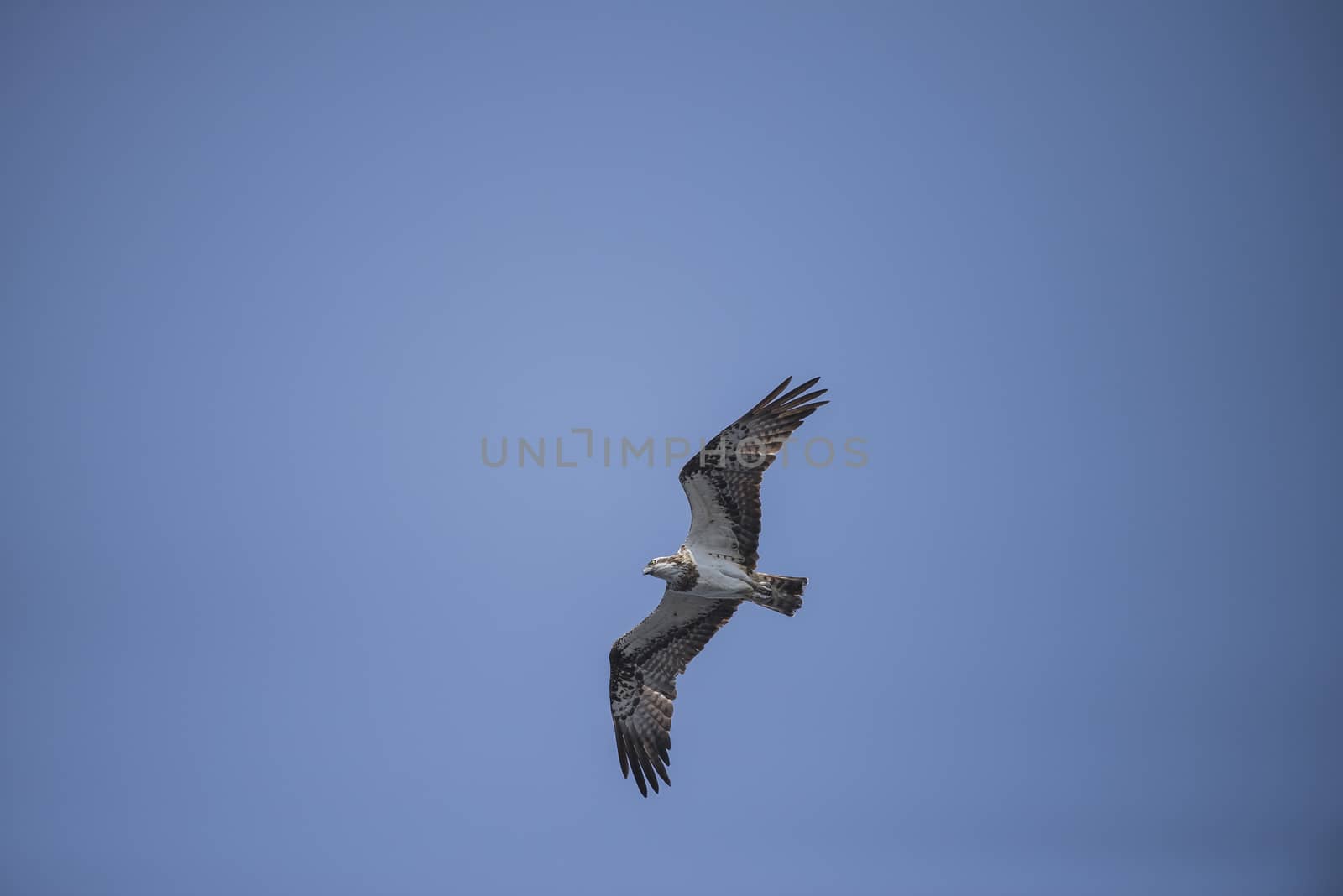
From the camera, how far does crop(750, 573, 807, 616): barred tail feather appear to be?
18.2 metres

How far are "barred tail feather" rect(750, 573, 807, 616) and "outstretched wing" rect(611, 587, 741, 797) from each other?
4.07 feet

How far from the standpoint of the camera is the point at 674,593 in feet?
62.2

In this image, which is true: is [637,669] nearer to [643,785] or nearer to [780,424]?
[643,785]

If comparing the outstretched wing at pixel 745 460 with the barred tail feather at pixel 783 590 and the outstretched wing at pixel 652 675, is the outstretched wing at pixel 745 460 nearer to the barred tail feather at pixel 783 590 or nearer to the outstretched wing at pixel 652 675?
the barred tail feather at pixel 783 590

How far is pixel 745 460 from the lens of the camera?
17828mm

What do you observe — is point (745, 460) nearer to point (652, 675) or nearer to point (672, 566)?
point (672, 566)

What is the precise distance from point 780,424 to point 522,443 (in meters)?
5.89

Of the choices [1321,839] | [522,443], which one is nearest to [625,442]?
[522,443]

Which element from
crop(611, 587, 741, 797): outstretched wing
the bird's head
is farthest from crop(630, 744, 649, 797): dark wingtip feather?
the bird's head

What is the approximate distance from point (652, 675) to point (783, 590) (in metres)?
3.21

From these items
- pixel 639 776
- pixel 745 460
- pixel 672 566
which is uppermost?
pixel 745 460

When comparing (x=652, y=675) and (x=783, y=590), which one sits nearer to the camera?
(x=783, y=590)

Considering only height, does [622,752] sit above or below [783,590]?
below

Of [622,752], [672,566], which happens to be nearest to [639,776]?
[622,752]
